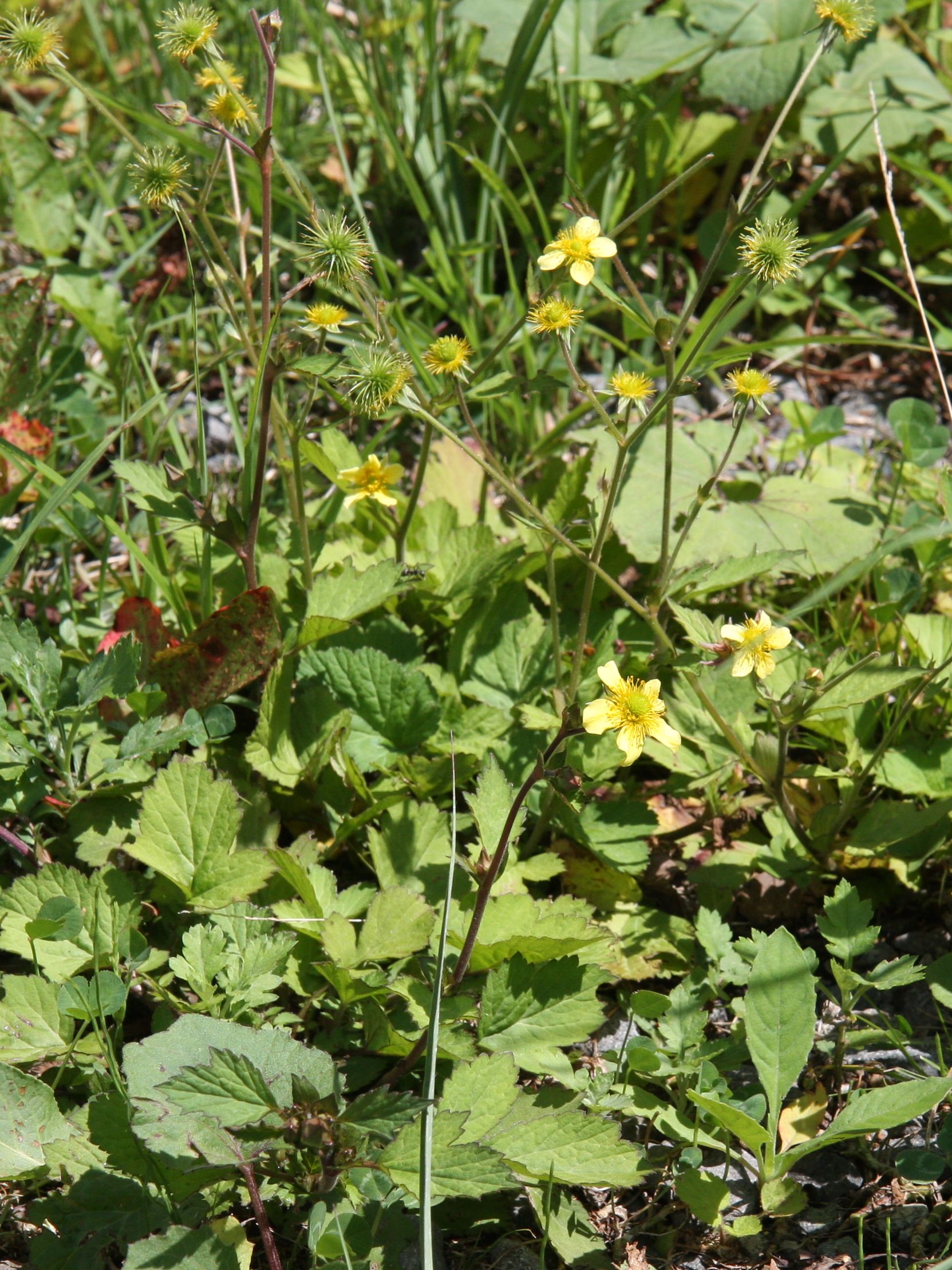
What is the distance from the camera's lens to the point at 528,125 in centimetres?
408

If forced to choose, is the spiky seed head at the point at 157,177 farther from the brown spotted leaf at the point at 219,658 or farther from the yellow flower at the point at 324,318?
the brown spotted leaf at the point at 219,658

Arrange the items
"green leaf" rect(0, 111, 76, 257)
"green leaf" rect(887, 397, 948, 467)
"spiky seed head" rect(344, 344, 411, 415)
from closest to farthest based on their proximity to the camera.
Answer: "spiky seed head" rect(344, 344, 411, 415)
"green leaf" rect(887, 397, 948, 467)
"green leaf" rect(0, 111, 76, 257)

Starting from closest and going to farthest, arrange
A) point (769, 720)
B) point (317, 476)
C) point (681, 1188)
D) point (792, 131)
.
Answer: point (681, 1188)
point (769, 720)
point (317, 476)
point (792, 131)

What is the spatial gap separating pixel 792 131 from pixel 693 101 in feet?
1.27

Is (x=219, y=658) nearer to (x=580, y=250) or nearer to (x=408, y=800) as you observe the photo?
(x=408, y=800)

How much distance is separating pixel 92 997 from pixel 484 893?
2.28 ft

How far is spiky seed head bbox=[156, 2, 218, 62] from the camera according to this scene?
6.70 feet

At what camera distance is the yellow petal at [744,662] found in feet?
6.39

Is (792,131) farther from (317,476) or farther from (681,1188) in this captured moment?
(681,1188)

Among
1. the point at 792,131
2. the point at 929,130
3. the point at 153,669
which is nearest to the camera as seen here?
the point at 153,669

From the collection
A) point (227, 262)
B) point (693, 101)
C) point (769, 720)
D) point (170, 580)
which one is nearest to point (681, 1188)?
point (769, 720)

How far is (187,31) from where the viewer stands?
6.72 ft

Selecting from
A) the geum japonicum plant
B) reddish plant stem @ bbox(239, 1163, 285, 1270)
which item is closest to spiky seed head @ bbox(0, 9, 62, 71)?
the geum japonicum plant

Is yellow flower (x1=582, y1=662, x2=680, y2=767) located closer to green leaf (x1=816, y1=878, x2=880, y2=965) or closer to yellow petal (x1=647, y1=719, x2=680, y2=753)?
yellow petal (x1=647, y1=719, x2=680, y2=753)
